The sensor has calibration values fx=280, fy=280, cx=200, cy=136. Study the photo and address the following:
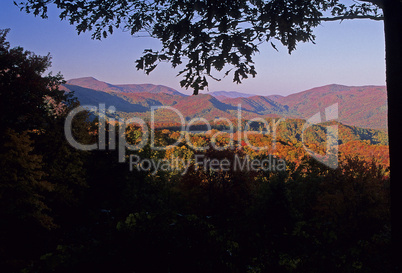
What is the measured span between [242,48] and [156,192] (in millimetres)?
28660

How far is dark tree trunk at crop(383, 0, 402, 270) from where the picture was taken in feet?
13.1

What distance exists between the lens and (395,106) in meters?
4.04

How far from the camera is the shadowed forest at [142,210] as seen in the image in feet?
16.5

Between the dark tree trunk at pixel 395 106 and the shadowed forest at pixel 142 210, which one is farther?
the shadowed forest at pixel 142 210

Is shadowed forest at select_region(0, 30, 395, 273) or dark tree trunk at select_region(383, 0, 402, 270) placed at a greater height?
dark tree trunk at select_region(383, 0, 402, 270)

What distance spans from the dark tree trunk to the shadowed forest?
2.47 metres

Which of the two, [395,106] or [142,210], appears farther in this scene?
[142,210]

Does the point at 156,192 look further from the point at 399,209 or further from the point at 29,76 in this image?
the point at 399,209

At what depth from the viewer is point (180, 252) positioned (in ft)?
16.3

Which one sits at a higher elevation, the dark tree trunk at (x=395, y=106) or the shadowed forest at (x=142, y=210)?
the dark tree trunk at (x=395, y=106)

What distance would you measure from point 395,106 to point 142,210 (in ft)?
16.3

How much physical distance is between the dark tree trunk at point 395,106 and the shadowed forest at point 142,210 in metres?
2.47

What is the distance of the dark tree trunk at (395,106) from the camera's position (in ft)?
13.1

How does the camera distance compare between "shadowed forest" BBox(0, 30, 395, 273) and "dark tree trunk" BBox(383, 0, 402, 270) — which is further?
"shadowed forest" BBox(0, 30, 395, 273)
